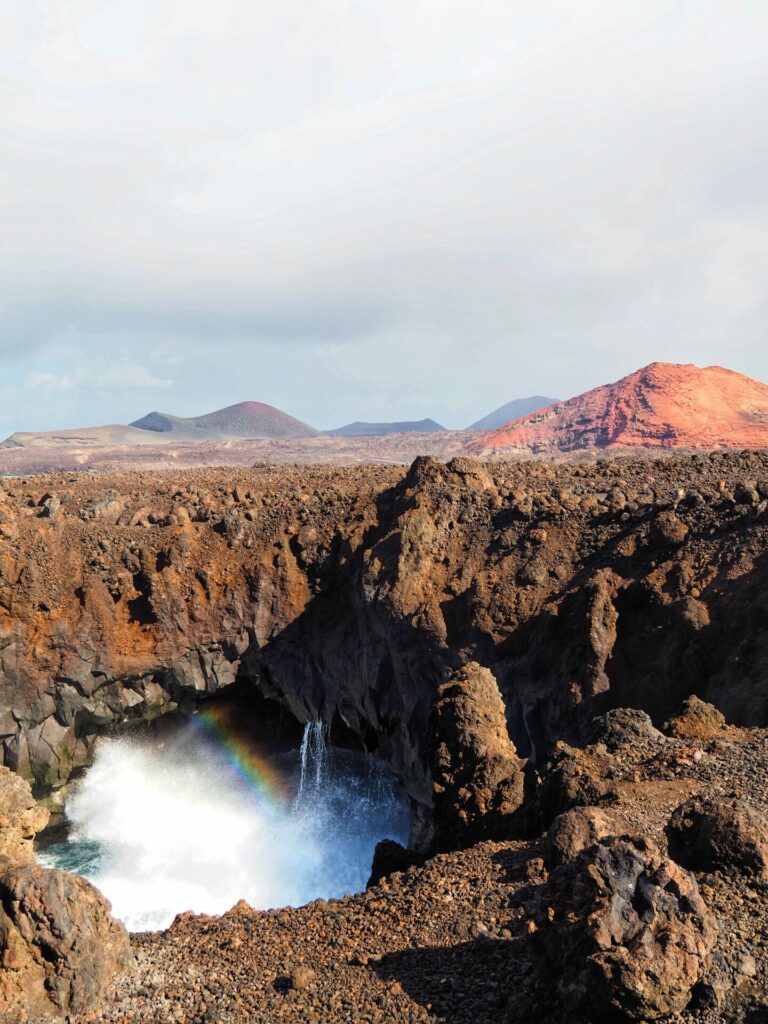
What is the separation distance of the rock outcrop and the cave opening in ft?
48.7

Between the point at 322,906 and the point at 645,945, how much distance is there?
5238 millimetres

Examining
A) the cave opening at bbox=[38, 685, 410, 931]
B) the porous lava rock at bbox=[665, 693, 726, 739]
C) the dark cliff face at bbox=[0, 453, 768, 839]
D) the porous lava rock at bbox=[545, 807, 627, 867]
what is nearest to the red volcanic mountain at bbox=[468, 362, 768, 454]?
the dark cliff face at bbox=[0, 453, 768, 839]

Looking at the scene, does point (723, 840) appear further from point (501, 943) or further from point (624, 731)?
point (624, 731)

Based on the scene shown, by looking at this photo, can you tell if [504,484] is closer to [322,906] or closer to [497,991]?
[322,906]

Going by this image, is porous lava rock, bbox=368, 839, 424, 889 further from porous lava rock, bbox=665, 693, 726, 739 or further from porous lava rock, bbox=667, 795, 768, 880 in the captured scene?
porous lava rock, bbox=667, 795, 768, 880

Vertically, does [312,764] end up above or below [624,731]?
below

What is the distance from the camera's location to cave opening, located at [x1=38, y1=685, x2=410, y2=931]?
2344cm

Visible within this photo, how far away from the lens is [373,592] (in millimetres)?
22094

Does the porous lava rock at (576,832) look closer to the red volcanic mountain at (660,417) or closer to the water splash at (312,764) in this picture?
the water splash at (312,764)

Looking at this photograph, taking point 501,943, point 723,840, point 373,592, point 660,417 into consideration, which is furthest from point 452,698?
point 660,417

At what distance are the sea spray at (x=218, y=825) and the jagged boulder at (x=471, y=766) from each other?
12873 mm

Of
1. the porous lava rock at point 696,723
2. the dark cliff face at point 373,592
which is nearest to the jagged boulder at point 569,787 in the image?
the porous lava rock at point 696,723

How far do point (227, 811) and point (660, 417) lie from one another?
6951 cm

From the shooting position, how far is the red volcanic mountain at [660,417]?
74812 mm
